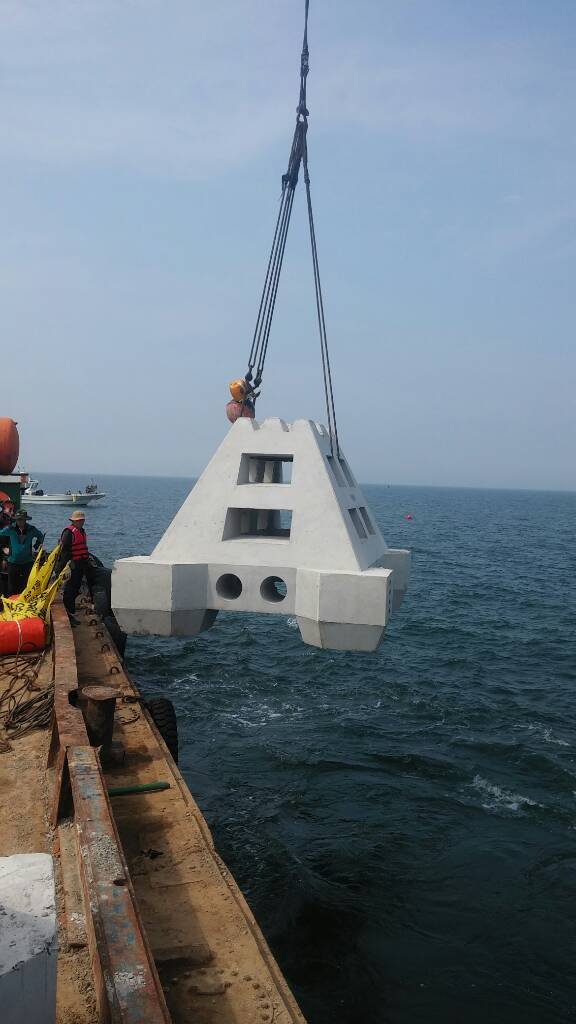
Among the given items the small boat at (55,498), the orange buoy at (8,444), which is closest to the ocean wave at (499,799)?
the orange buoy at (8,444)

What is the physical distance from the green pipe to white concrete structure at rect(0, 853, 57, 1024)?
3.31m

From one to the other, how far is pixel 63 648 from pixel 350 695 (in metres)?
10.7

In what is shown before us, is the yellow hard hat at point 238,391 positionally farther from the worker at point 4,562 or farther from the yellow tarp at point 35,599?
the worker at point 4,562

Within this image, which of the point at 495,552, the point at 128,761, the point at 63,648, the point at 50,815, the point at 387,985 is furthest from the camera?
the point at 495,552

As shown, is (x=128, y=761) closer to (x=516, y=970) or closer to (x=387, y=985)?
(x=387, y=985)

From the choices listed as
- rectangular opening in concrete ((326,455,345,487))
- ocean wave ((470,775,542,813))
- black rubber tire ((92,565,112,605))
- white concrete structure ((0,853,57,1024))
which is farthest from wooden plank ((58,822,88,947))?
black rubber tire ((92,565,112,605))

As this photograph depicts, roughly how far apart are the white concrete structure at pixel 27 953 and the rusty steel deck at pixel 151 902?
437 millimetres

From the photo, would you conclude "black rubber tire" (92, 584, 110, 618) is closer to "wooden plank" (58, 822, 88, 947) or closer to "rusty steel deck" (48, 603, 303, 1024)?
"rusty steel deck" (48, 603, 303, 1024)

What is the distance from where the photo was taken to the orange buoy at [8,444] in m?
20.8

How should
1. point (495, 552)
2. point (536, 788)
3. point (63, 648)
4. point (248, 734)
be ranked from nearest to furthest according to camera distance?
point (63, 648) < point (536, 788) < point (248, 734) < point (495, 552)

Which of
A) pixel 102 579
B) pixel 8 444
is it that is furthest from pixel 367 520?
A: pixel 8 444

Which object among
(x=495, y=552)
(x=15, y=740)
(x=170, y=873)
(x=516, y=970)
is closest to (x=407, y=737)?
(x=516, y=970)

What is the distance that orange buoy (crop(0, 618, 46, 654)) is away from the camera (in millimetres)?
11156

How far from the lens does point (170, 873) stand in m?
5.54
